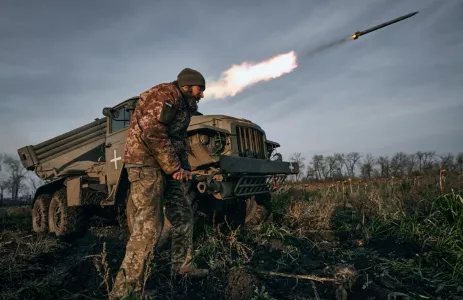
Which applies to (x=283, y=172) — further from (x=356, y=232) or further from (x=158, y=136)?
(x=158, y=136)

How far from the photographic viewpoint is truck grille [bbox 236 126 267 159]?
573 centimetres

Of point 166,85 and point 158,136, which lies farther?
point 166,85

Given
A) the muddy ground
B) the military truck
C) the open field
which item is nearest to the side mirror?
the military truck

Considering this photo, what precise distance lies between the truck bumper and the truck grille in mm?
319

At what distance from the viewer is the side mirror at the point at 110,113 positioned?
664 centimetres

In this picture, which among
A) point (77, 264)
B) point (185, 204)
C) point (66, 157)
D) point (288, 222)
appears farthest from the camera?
point (66, 157)

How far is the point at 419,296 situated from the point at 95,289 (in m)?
2.87

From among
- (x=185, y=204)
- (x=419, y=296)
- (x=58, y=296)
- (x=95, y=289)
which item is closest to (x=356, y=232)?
(x=419, y=296)

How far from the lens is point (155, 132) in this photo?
3.28 m

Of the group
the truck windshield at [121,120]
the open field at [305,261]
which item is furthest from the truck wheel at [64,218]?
the truck windshield at [121,120]

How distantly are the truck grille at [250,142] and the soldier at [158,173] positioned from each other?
198cm

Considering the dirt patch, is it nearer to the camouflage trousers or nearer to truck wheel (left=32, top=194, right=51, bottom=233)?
the camouflage trousers

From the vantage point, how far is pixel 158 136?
10.8ft

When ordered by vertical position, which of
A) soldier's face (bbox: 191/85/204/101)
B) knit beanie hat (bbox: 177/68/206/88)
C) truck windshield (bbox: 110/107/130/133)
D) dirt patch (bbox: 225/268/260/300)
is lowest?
dirt patch (bbox: 225/268/260/300)
